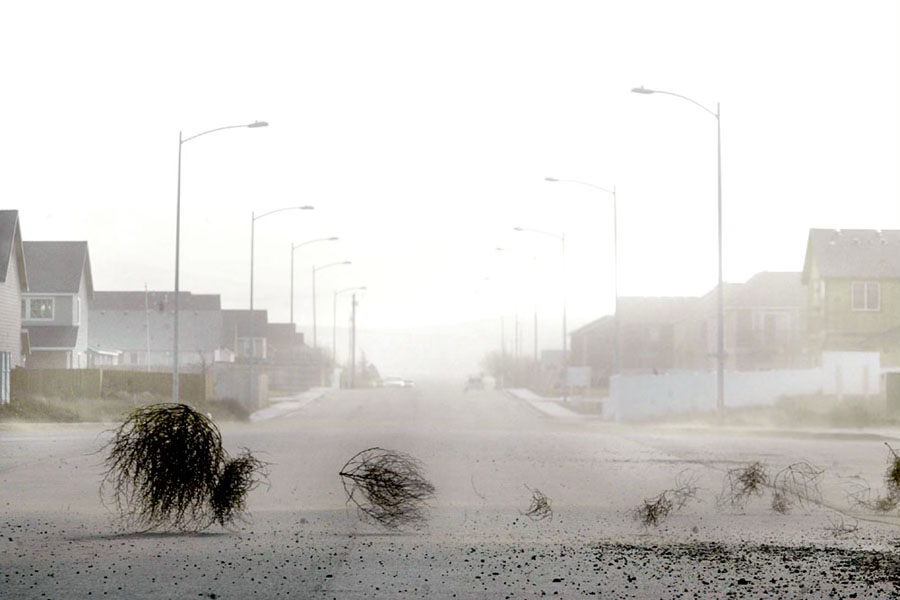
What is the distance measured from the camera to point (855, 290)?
214 feet

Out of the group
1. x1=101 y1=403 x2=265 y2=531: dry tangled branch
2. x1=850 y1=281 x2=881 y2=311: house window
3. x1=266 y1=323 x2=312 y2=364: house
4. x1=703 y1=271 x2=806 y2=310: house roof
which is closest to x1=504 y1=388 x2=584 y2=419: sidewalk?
x1=703 y1=271 x2=806 y2=310: house roof

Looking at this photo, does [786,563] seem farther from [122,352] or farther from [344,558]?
[122,352]

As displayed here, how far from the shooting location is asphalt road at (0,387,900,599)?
11.9 metres

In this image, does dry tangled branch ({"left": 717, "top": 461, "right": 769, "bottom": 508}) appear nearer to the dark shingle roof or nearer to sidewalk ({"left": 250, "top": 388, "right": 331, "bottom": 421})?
sidewalk ({"left": 250, "top": 388, "right": 331, "bottom": 421})

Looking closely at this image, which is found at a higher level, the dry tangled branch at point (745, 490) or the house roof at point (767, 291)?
the house roof at point (767, 291)

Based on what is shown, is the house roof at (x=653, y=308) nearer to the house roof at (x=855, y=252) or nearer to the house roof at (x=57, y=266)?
the house roof at (x=855, y=252)

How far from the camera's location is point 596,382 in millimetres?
115938

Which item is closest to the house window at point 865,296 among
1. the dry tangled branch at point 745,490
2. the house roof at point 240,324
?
the dry tangled branch at point 745,490

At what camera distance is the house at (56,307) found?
68562 mm

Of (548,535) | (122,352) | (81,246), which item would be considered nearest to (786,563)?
(548,535)

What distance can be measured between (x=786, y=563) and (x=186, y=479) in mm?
6487

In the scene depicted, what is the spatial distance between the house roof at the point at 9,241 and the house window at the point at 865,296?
122 ft

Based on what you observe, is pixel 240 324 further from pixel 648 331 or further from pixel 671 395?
pixel 671 395

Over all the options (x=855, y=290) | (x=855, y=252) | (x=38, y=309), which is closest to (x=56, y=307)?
(x=38, y=309)
